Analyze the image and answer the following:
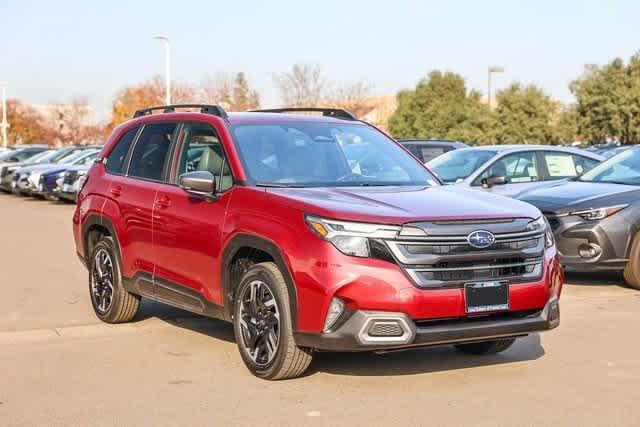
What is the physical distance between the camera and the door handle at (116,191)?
8.27 meters

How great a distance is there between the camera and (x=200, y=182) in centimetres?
672

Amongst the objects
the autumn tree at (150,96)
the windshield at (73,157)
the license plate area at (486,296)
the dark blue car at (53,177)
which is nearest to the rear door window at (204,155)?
the license plate area at (486,296)

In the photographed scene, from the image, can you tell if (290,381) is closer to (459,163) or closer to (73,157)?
(459,163)

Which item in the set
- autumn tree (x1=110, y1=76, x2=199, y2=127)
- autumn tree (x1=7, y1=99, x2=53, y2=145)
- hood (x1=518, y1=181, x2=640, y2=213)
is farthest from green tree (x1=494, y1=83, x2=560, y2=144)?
hood (x1=518, y1=181, x2=640, y2=213)

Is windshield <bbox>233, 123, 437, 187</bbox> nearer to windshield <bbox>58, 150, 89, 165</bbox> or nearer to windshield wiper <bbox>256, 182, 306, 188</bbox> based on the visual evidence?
windshield wiper <bbox>256, 182, 306, 188</bbox>

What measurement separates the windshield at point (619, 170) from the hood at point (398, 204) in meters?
5.20

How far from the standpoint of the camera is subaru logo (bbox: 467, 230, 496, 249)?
5902 mm

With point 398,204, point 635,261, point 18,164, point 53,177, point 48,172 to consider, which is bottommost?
point 18,164

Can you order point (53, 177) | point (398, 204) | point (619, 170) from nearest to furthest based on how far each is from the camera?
1. point (398, 204)
2. point (619, 170)
3. point (53, 177)

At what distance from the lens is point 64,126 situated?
86438 mm

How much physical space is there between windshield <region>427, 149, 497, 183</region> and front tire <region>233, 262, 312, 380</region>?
8.14 m

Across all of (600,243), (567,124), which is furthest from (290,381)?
(567,124)

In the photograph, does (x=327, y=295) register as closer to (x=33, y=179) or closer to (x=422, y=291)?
(x=422, y=291)

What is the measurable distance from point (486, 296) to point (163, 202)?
108 inches
